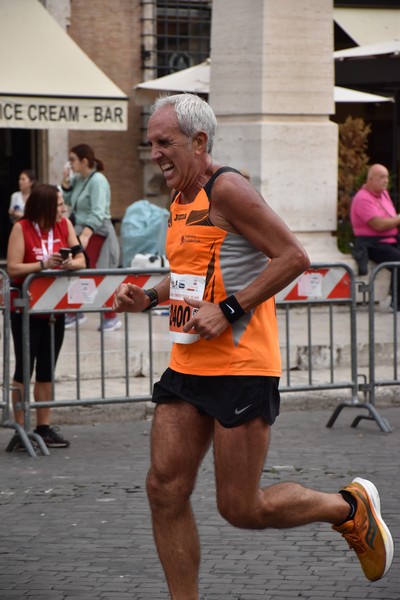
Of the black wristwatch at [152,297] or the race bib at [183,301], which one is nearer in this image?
the race bib at [183,301]

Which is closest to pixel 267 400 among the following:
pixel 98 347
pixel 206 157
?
pixel 206 157

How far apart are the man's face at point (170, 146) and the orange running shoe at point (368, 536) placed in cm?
135

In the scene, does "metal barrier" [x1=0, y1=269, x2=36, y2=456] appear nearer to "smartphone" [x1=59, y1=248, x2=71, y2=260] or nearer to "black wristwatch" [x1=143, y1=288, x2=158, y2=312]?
"smartphone" [x1=59, y1=248, x2=71, y2=260]

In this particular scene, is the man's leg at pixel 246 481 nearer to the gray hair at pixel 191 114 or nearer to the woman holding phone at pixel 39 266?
the gray hair at pixel 191 114

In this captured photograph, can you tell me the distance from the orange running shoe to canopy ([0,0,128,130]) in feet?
32.8

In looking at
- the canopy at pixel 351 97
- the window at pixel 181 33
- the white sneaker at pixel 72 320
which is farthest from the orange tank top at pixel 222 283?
the window at pixel 181 33

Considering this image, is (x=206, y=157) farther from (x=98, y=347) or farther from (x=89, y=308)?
(x=98, y=347)

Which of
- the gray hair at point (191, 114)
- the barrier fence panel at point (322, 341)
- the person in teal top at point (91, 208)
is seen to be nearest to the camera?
the gray hair at point (191, 114)

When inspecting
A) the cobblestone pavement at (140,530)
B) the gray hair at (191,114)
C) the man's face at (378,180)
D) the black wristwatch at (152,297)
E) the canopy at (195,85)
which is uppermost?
the canopy at (195,85)

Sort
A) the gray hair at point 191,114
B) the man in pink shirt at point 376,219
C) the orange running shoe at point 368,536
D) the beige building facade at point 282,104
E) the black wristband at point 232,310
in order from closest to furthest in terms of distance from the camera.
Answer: the black wristband at point 232,310 → the gray hair at point 191,114 → the orange running shoe at point 368,536 → the beige building facade at point 282,104 → the man in pink shirt at point 376,219

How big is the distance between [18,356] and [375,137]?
1393 cm

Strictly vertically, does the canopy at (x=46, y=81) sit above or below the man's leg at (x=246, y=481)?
above

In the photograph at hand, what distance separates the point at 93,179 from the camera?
13.1 m

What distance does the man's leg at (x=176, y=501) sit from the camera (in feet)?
15.6
